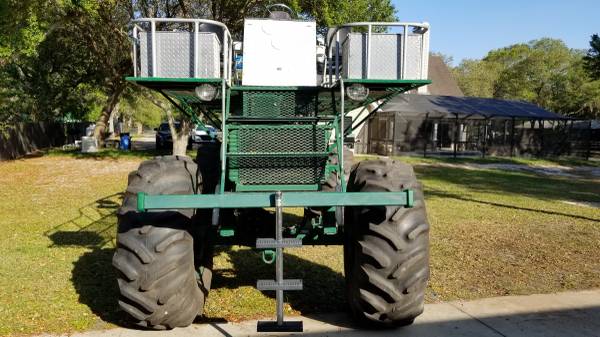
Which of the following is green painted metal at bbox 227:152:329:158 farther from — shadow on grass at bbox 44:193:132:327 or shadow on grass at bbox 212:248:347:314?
shadow on grass at bbox 44:193:132:327

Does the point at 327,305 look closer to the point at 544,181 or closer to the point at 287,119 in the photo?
the point at 287,119

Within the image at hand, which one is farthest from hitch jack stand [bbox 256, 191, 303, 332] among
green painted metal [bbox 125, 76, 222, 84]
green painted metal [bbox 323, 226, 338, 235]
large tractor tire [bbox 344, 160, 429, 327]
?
green painted metal [bbox 125, 76, 222, 84]

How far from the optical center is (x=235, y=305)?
5188 mm

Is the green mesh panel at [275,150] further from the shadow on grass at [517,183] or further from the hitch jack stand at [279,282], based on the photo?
the shadow on grass at [517,183]

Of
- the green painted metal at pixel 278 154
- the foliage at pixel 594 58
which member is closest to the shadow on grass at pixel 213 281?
the green painted metal at pixel 278 154

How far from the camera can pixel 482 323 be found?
488 cm

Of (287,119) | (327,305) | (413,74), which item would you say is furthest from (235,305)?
(413,74)

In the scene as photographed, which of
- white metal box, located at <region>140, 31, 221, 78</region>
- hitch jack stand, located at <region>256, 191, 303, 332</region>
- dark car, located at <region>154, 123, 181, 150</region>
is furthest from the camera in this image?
dark car, located at <region>154, 123, 181, 150</region>

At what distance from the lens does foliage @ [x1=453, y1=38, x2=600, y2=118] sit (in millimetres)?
53375

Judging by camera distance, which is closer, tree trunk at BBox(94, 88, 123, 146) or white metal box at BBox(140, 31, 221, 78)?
white metal box at BBox(140, 31, 221, 78)

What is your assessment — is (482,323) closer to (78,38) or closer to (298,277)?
(298,277)

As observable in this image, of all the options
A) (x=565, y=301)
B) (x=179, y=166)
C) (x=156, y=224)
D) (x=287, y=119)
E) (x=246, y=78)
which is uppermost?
(x=246, y=78)

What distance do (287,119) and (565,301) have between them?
3503 mm

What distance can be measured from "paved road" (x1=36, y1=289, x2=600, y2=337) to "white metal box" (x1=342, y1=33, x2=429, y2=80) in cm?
217
